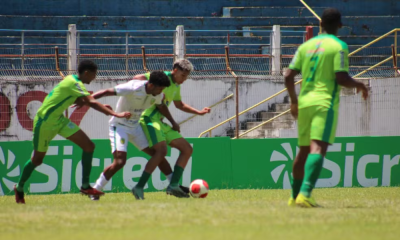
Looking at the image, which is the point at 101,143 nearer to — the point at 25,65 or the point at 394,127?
the point at 25,65

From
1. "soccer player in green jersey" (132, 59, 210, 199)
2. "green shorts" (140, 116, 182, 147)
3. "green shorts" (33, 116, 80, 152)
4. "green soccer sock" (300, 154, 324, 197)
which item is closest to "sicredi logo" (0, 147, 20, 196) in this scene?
"green shorts" (33, 116, 80, 152)

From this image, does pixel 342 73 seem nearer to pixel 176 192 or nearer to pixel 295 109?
pixel 295 109

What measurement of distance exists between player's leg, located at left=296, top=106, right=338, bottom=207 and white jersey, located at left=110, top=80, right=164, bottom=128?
295 centimetres

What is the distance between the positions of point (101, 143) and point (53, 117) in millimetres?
3848

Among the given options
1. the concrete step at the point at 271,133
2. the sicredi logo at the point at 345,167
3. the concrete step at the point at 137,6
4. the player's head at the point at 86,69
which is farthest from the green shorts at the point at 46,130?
the concrete step at the point at 137,6

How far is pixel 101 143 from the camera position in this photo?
543 inches

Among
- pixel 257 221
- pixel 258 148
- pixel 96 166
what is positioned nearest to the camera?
pixel 257 221

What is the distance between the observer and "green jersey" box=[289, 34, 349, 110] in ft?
26.1

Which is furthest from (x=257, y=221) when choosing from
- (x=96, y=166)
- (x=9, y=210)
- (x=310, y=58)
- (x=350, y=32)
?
(x=350, y=32)

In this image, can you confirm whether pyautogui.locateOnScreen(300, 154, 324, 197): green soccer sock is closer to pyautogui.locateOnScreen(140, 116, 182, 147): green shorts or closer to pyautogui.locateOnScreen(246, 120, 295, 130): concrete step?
pyautogui.locateOnScreen(140, 116, 182, 147): green shorts

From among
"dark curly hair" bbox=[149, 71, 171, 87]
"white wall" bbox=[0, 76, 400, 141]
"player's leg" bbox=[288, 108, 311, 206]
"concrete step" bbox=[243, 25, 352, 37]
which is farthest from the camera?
"concrete step" bbox=[243, 25, 352, 37]

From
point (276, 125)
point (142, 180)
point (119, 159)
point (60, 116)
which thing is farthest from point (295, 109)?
point (276, 125)

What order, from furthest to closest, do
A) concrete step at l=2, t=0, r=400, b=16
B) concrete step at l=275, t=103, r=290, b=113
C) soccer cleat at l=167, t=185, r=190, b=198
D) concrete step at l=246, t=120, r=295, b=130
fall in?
1. concrete step at l=2, t=0, r=400, b=16
2. concrete step at l=275, t=103, r=290, b=113
3. concrete step at l=246, t=120, r=295, b=130
4. soccer cleat at l=167, t=185, r=190, b=198

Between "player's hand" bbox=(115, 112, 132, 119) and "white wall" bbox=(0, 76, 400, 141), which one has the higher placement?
"player's hand" bbox=(115, 112, 132, 119)
